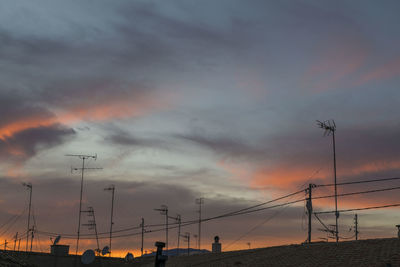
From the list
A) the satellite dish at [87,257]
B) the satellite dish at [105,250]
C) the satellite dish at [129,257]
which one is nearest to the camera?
the satellite dish at [87,257]

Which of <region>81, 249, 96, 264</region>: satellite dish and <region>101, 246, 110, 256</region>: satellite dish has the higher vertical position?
<region>101, 246, 110, 256</region>: satellite dish

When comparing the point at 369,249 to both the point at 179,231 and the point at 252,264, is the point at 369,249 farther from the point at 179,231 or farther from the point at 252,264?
the point at 179,231

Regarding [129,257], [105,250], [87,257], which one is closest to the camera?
[87,257]

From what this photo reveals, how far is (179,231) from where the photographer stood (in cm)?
8044

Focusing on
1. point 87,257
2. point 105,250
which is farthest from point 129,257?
point 87,257

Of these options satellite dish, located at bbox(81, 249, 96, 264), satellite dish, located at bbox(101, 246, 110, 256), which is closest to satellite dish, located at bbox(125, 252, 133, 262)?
satellite dish, located at bbox(101, 246, 110, 256)

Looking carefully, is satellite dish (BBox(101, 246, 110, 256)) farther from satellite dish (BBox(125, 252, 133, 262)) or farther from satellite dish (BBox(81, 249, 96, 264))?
satellite dish (BBox(81, 249, 96, 264))

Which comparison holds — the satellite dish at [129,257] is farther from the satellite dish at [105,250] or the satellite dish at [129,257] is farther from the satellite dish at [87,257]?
the satellite dish at [87,257]

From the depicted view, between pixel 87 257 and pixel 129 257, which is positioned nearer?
pixel 87 257

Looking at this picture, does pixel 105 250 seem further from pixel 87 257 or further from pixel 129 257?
pixel 87 257

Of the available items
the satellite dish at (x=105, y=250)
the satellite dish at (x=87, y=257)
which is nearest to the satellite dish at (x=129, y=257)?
the satellite dish at (x=105, y=250)

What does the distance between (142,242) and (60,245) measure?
658 inches

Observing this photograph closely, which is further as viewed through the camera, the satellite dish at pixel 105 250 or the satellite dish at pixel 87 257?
the satellite dish at pixel 105 250

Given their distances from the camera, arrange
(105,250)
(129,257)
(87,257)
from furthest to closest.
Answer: (129,257), (105,250), (87,257)
